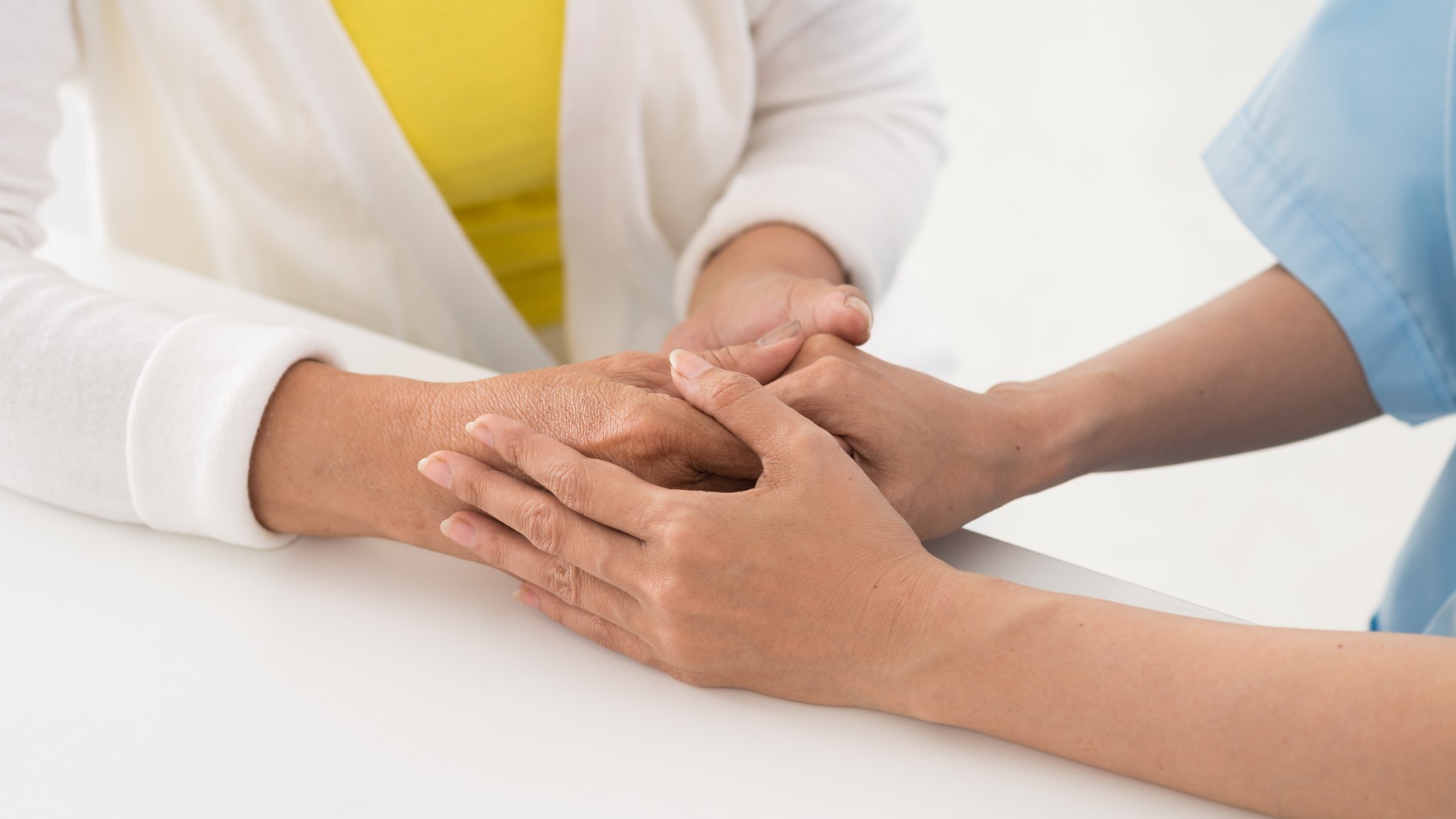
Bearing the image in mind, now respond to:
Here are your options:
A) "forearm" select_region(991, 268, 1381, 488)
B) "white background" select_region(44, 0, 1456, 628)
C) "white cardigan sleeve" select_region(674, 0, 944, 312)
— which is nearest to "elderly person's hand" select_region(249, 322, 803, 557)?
"forearm" select_region(991, 268, 1381, 488)

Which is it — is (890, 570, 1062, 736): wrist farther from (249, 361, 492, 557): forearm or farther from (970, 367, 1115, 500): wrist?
(249, 361, 492, 557): forearm

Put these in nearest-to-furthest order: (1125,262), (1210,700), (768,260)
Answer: (1210,700) < (768,260) < (1125,262)

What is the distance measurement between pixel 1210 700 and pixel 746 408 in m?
0.27

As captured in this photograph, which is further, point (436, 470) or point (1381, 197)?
point (1381, 197)

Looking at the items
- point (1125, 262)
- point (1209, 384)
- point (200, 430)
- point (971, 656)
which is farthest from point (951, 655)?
point (1125, 262)

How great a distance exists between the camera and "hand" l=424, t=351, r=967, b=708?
0.53m

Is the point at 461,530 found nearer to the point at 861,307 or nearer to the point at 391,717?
the point at 391,717

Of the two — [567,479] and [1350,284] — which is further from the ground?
[1350,284]

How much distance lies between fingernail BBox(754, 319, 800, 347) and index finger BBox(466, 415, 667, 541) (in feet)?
0.50

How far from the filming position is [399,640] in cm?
57

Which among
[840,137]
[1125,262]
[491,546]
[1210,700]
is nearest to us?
[1210,700]

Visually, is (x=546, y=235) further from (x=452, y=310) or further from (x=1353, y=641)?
(x=1353, y=641)

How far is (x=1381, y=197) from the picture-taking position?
0.69 metres

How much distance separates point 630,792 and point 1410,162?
0.61m
